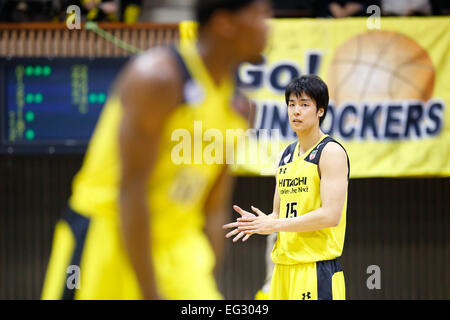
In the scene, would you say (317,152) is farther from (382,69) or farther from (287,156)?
(382,69)

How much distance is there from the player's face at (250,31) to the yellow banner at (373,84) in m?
3.55

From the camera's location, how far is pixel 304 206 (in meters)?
2.47

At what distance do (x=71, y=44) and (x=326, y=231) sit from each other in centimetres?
340

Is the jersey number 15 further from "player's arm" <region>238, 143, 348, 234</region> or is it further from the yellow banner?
the yellow banner

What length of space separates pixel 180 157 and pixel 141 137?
0.81ft

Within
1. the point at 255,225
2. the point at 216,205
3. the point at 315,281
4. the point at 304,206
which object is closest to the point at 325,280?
the point at 315,281

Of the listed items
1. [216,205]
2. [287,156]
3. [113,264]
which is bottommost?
[113,264]

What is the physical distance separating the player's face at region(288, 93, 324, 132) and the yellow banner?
250cm

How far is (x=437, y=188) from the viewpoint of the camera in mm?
5641

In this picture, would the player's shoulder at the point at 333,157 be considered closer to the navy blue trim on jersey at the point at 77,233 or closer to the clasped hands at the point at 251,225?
the clasped hands at the point at 251,225

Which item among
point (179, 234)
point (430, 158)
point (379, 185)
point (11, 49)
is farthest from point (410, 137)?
point (179, 234)

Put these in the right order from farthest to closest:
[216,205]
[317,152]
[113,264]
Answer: [317,152], [216,205], [113,264]

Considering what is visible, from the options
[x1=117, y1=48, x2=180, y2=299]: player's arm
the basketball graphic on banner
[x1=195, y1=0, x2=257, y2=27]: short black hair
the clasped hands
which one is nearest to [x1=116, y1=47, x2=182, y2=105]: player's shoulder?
[x1=117, y1=48, x2=180, y2=299]: player's arm

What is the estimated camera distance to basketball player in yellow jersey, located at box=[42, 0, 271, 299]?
1.34 m
